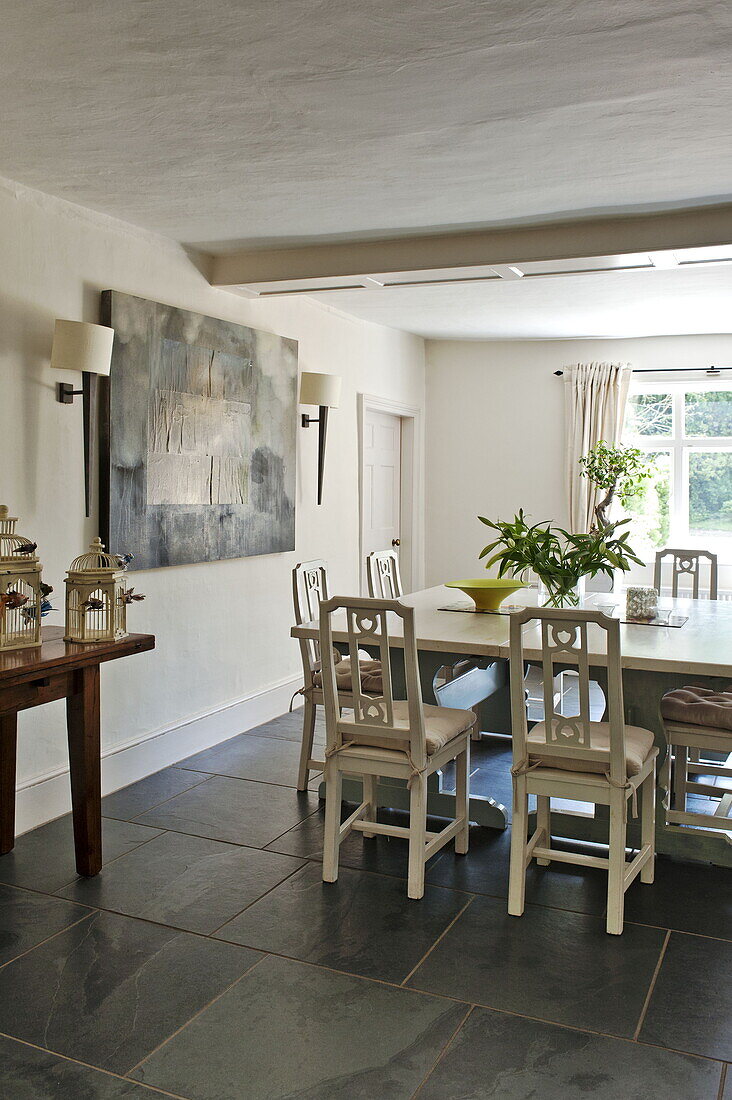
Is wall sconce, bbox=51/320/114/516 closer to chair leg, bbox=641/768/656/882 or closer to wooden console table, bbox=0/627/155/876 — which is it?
wooden console table, bbox=0/627/155/876

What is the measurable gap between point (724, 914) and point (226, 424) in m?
3.22

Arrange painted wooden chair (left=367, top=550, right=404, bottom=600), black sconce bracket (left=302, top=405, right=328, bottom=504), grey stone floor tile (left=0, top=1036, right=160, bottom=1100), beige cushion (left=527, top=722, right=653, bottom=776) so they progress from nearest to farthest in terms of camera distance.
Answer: grey stone floor tile (left=0, top=1036, right=160, bottom=1100) < beige cushion (left=527, top=722, right=653, bottom=776) < painted wooden chair (left=367, top=550, right=404, bottom=600) < black sconce bracket (left=302, top=405, right=328, bottom=504)

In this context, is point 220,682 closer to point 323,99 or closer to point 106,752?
point 106,752

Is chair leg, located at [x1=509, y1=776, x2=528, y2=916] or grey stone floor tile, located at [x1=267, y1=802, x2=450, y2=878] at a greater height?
chair leg, located at [x1=509, y1=776, x2=528, y2=916]

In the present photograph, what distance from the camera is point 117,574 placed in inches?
124

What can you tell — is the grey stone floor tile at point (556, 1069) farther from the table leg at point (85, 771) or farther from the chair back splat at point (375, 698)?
the table leg at point (85, 771)

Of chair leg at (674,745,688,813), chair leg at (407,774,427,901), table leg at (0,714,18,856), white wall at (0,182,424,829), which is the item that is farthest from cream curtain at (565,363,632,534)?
table leg at (0,714,18,856)

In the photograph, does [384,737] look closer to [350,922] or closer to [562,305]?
[350,922]

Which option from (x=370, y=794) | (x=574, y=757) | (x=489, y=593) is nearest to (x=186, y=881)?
(x=370, y=794)

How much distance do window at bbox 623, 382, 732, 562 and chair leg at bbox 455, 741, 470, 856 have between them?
4148mm

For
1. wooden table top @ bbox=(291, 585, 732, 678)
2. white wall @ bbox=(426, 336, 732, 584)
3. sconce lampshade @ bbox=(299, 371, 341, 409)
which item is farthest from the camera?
white wall @ bbox=(426, 336, 732, 584)

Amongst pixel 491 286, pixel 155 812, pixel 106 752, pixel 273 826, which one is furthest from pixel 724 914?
pixel 491 286

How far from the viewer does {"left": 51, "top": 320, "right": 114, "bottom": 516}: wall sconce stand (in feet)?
11.8

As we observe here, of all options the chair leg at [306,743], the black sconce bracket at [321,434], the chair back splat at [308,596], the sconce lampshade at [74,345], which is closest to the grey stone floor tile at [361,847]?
the chair leg at [306,743]
